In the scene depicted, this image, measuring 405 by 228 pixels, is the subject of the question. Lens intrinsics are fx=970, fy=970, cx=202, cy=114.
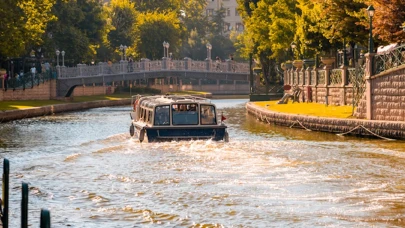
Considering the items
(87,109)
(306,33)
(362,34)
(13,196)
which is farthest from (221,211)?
(87,109)

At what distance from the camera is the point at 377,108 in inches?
1710

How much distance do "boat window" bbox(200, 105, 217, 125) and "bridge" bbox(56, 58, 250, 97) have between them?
56.2 m

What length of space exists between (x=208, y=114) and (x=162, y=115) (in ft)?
5.95

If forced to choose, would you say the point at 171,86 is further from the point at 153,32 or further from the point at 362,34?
the point at 362,34

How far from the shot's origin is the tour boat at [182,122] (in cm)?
3731

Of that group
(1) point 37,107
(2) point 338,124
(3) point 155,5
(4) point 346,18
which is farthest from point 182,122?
(3) point 155,5

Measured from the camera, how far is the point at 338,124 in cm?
4347

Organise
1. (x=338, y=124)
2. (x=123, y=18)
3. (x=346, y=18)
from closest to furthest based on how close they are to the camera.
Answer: (x=338, y=124) → (x=346, y=18) → (x=123, y=18)

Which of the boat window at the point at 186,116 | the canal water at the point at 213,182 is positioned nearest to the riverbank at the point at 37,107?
the canal water at the point at 213,182

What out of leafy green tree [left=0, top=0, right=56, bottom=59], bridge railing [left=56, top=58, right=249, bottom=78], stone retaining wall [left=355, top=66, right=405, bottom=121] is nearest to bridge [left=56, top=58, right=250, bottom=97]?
bridge railing [left=56, top=58, right=249, bottom=78]

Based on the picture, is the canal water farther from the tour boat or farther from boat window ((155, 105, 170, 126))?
boat window ((155, 105, 170, 126))

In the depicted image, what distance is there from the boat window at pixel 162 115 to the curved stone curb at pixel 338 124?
349 inches

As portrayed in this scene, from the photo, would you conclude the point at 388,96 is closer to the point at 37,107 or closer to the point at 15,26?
the point at 37,107

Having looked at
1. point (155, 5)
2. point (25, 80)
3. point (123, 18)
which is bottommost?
point (25, 80)
